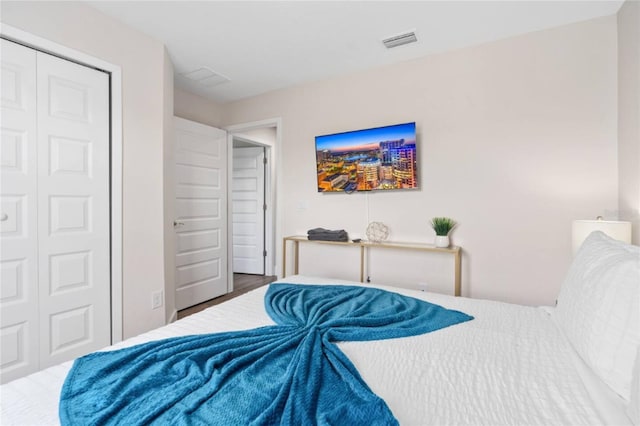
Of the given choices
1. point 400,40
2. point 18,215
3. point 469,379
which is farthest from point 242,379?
point 400,40

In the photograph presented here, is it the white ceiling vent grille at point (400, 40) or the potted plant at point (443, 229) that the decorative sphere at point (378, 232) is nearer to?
the potted plant at point (443, 229)

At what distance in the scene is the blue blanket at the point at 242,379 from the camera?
79 cm

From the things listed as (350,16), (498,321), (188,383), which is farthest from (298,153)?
(188,383)

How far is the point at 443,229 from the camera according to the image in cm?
273

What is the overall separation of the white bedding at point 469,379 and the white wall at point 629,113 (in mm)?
1237

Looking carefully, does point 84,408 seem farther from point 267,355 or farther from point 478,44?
point 478,44

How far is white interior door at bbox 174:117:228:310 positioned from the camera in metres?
3.44

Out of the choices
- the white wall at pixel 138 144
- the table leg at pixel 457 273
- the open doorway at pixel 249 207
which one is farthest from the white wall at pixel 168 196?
the table leg at pixel 457 273

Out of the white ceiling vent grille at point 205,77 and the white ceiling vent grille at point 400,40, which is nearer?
the white ceiling vent grille at point 400,40

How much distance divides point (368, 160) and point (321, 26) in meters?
1.27

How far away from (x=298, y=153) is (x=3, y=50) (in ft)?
8.10

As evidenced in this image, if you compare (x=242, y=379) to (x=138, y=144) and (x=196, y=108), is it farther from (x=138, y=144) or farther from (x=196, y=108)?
(x=196, y=108)

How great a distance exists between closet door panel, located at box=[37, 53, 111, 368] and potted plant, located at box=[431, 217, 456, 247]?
2.72m

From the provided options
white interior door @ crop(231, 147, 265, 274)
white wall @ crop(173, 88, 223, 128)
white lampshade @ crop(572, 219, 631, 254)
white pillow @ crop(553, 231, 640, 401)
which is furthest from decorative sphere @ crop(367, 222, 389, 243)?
white wall @ crop(173, 88, 223, 128)
